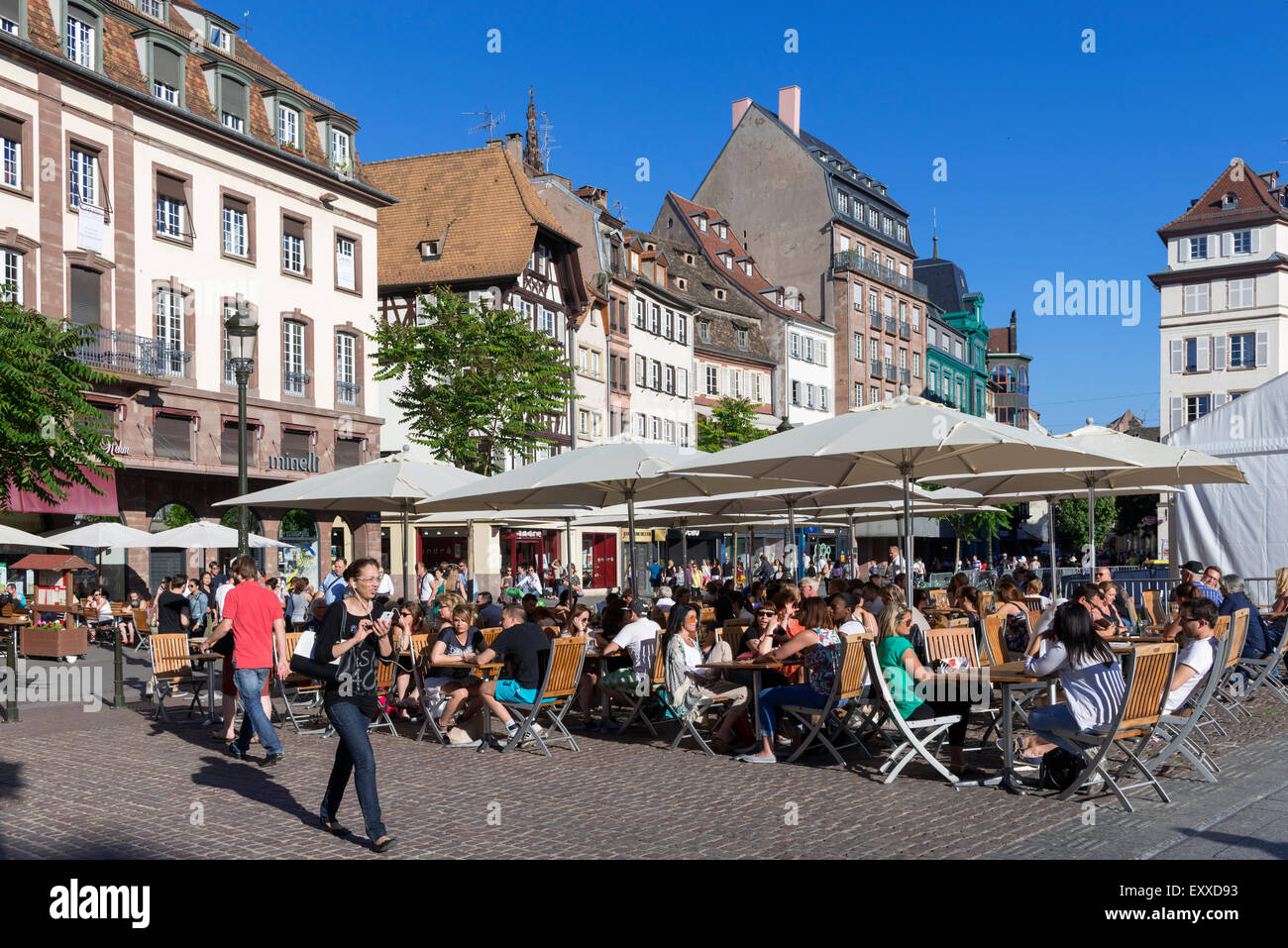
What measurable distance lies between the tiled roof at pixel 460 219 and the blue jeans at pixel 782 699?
37.5 metres

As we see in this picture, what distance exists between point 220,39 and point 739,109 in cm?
4181

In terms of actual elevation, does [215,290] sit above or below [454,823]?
above

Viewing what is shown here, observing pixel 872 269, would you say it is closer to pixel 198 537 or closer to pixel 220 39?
pixel 220 39

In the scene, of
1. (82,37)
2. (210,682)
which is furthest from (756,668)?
(82,37)

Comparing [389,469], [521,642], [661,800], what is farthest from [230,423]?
[661,800]

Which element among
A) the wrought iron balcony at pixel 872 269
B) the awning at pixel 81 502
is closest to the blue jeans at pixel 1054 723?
the awning at pixel 81 502

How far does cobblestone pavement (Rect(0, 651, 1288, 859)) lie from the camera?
7.65 m

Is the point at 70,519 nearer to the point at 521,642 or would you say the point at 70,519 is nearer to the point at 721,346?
the point at 521,642

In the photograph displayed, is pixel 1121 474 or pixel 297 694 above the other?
pixel 1121 474

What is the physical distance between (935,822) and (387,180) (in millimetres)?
48526

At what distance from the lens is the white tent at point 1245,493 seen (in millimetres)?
24797

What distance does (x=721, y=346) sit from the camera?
218 ft

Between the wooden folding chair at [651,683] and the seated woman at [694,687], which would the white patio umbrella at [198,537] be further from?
the seated woman at [694,687]

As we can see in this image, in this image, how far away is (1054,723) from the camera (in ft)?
29.4
